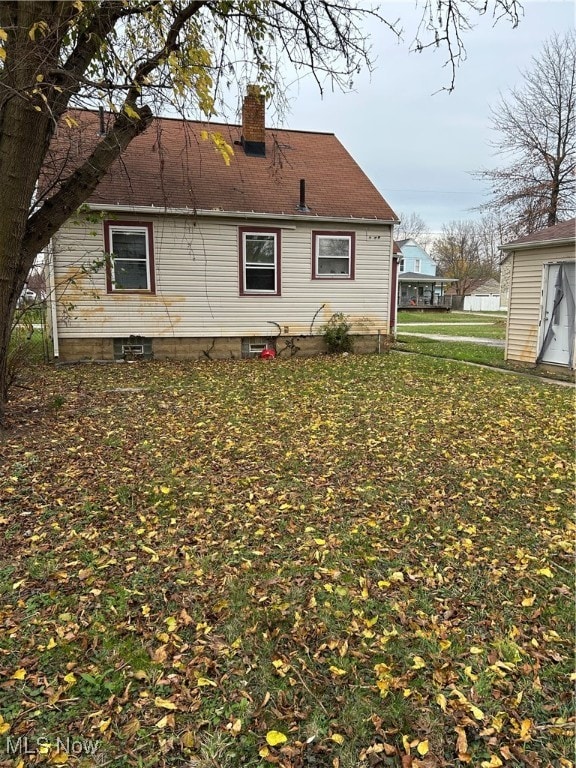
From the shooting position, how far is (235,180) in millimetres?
12281

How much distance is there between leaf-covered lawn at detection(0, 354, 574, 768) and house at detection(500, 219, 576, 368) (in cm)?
520

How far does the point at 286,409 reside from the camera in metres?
6.86

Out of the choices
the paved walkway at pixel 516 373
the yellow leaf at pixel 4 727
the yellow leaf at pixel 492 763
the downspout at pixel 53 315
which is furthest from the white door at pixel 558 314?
the yellow leaf at pixel 4 727

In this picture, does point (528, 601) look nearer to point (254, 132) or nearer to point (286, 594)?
point (286, 594)

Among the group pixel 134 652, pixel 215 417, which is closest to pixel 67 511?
pixel 134 652

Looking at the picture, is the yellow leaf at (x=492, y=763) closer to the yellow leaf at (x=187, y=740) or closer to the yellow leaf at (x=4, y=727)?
the yellow leaf at (x=187, y=740)

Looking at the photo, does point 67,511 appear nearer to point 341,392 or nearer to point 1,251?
point 1,251

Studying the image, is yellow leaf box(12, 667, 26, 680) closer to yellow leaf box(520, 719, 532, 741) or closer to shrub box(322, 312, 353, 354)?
yellow leaf box(520, 719, 532, 741)

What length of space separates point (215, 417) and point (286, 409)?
40.6 inches

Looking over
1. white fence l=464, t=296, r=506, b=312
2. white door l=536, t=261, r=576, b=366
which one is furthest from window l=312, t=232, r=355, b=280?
white fence l=464, t=296, r=506, b=312

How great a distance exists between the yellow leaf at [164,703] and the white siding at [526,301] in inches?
422

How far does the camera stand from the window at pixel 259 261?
11.8m

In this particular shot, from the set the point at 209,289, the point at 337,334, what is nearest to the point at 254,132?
the point at 209,289

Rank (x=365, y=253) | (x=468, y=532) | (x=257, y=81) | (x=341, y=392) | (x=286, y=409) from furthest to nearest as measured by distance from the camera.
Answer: (x=365, y=253) < (x=341, y=392) < (x=257, y=81) < (x=286, y=409) < (x=468, y=532)
